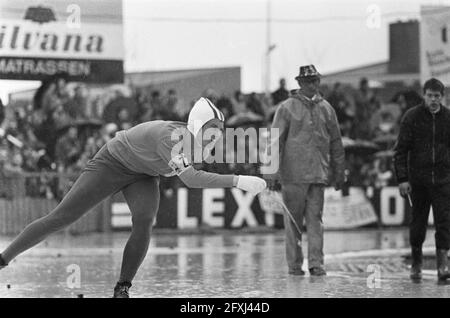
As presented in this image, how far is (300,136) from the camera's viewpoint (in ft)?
30.9

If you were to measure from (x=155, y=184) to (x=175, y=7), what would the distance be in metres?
10.9

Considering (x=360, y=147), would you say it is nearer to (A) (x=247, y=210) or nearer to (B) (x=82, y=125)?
(A) (x=247, y=210)

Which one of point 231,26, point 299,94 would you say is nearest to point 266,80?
point 231,26

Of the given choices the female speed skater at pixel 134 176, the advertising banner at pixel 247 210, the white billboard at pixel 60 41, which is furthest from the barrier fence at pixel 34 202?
the female speed skater at pixel 134 176

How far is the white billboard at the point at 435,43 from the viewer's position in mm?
16547

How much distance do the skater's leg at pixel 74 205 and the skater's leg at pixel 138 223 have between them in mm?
184

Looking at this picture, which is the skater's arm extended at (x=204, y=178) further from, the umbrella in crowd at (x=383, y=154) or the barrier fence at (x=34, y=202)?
the umbrella in crowd at (x=383, y=154)

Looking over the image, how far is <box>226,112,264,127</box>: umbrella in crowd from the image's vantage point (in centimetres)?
1598

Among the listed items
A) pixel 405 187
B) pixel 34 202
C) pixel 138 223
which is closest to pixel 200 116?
pixel 138 223

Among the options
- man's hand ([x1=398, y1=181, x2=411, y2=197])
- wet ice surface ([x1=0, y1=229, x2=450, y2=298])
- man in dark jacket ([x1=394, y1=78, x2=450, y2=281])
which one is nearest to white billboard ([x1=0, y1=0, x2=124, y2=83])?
wet ice surface ([x1=0, y1=229, x2=450, y2=298])

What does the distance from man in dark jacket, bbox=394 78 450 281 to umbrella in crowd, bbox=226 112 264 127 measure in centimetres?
705

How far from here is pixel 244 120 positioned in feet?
52.9

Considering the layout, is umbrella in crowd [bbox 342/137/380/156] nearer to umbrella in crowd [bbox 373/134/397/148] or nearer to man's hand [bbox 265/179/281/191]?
umbrella in crowd [bbox 373/134/397/148]
